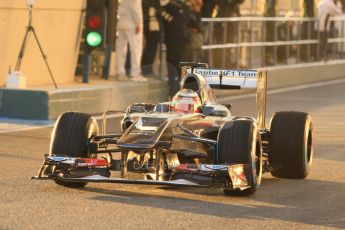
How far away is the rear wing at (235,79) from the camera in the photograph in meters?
13.4

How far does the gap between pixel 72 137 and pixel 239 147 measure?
150cm

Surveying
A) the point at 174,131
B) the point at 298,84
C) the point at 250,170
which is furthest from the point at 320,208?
the point at 298,84

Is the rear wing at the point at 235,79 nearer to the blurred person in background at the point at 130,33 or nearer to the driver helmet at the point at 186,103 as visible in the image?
the driver helmet at the point at 186,103

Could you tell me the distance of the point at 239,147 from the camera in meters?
11.3

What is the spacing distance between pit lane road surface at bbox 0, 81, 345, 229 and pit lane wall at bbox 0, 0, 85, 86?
6436 millimetres

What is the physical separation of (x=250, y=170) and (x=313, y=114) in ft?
35.5

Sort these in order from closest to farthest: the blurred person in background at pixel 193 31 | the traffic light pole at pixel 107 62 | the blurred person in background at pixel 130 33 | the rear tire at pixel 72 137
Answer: the rear tire at pixel 72 137 → the blurred person in background at pixel 130 33 → the blurred person in background at pixel 193 31 → the traffic light pole at pixel 107 62

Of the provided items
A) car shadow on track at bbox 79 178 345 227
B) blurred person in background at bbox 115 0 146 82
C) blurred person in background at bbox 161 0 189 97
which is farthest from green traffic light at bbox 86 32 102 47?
car shadow on track at bbox 79 178 345 227

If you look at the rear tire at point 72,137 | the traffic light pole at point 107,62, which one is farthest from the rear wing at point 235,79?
the traffic light pole at point 107,62

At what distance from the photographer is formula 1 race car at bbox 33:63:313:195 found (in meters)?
11.1

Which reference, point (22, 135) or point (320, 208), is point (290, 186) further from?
point (22, 135)

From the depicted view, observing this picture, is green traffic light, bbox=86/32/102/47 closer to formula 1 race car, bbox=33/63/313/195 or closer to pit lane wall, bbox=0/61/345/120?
pit lane wall, bbox=0/61/345/120

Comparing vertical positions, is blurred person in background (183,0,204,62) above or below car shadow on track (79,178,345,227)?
above

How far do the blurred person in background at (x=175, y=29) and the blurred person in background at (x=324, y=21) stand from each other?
1074 centimetres
